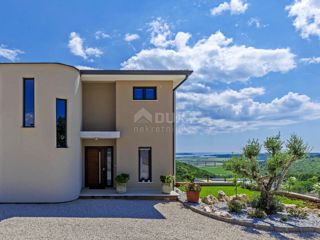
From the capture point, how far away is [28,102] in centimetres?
1267

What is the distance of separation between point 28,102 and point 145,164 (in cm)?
651

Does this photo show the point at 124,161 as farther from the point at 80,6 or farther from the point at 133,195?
the point at 80,6

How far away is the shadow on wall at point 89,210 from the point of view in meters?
10.7

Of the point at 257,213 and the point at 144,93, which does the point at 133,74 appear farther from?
the point at 257,213

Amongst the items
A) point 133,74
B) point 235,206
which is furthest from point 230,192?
point 133,74

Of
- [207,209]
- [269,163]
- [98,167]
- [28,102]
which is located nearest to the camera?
[269,163]

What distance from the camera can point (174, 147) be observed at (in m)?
15.9

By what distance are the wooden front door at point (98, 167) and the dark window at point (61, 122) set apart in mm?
2745

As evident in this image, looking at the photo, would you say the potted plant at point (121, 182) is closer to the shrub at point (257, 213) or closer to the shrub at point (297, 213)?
the shrub at point (257, 213)

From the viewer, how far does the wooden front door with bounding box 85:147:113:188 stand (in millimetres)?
15766

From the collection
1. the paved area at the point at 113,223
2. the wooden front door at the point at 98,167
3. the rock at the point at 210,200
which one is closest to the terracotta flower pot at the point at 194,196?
the rock at the point at 210,200

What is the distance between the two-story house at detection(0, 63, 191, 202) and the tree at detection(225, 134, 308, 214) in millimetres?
4716

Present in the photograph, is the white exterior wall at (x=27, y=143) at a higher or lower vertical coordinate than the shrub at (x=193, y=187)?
higher

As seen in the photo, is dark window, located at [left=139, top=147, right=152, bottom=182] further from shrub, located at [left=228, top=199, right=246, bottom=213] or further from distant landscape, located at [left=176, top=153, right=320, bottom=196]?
shrub, located at [left=228, top=199, right=246, bottom=213]
